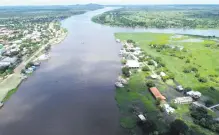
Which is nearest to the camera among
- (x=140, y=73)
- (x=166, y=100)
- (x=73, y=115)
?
(x=73, y=115)

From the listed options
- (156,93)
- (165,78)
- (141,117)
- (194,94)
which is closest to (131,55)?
(165,78)

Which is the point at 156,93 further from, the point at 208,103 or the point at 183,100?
the point at 208,103

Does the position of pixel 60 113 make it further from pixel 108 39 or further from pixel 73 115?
pixel 108 39

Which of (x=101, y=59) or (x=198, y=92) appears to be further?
(x=101, y=59)

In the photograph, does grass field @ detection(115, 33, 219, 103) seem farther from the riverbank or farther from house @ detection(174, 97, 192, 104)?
the riverbank

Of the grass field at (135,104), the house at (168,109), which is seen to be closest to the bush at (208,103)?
the house at (168,109)

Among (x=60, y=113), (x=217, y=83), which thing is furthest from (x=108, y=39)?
(x=60, y=113)

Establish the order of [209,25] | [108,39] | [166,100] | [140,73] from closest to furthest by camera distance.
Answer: [166,100]
[140,73]
[108,39]
[209,25]
